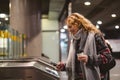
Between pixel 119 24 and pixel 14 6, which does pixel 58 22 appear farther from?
pixel 14 6

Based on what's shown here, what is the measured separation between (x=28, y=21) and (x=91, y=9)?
350 cm

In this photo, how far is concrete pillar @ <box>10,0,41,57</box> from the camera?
28.2 feet

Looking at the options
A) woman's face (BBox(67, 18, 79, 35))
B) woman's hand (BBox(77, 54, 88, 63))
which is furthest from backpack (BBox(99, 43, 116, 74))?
woman's face (BBox(67, 18, 79, 35))

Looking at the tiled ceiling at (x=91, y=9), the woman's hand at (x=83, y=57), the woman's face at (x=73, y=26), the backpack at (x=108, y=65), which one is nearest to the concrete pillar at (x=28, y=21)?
the tiled ceiling at (x=91, y=9)

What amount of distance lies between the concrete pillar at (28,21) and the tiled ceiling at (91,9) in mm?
729

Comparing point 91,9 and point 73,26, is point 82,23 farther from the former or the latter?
point 91,9

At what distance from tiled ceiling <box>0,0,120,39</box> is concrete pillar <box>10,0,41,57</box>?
0.73 metres

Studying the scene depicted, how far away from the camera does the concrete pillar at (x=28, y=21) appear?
861cm

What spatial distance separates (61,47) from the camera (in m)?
13.9

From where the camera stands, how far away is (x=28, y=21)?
29.7 feet

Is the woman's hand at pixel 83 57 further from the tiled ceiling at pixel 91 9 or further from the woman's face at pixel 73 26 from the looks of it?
the tiled ceiling at pixel 91 9

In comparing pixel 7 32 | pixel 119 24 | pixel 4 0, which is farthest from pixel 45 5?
pixel 7 32

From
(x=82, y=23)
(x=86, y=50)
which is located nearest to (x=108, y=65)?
(x=86, y=50)

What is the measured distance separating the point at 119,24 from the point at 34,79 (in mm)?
15010
